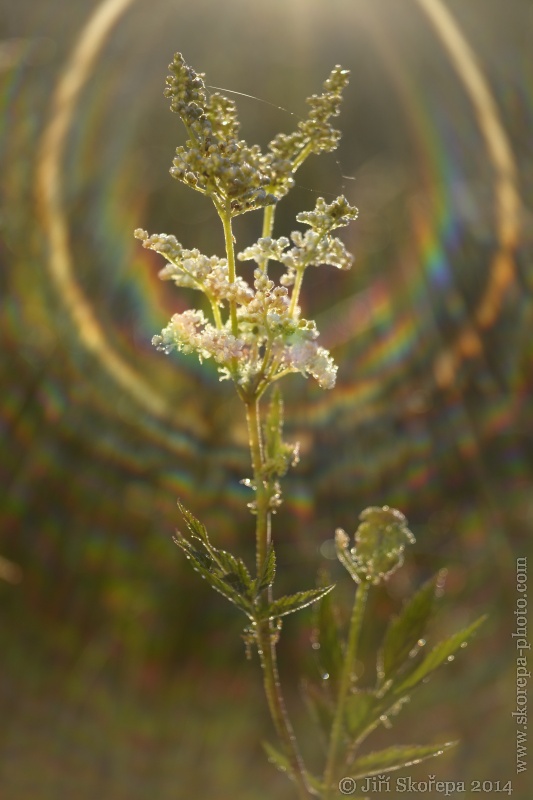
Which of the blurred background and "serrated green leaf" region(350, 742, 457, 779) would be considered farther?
the blurred background

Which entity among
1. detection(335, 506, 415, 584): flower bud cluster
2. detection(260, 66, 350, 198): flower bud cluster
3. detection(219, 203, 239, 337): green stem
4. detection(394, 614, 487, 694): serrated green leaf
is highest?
detection(260, 66, 350, 198): flower bud cluster

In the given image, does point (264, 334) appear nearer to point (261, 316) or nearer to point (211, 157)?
point (261, 316)

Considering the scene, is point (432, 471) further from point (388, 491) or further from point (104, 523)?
point (104, 523)

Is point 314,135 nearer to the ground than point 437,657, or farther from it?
farther from it

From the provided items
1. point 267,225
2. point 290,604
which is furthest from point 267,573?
point 267,225

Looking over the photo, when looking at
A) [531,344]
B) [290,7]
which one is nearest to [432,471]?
[531,344]

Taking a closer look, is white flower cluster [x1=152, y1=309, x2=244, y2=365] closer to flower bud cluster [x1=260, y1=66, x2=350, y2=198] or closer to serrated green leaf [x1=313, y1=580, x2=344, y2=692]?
flower bud cluster [x1=260, y1=66, x2=350, y2=198]

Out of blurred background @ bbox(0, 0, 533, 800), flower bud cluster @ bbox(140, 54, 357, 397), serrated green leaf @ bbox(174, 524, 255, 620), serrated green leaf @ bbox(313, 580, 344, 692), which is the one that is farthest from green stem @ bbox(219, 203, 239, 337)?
blurred background @ bbox(0, 0, 533, 800)
